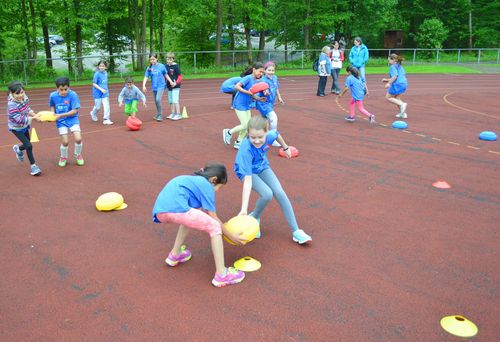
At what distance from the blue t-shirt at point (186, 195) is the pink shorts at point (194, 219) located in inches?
1.9

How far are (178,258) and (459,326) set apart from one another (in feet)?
9.61

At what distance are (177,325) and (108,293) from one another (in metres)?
0.96

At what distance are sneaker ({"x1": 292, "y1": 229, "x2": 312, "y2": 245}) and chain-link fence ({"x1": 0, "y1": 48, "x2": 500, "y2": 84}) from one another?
2284 cm

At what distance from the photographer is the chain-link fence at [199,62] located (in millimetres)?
25609

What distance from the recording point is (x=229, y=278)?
482 cm

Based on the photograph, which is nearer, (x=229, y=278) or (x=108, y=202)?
(x=229, y=278)

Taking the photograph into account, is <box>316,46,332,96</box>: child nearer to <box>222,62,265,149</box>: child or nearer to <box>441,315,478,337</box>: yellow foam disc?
<box>222,62,265,149</box>: child

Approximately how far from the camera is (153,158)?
9.79m

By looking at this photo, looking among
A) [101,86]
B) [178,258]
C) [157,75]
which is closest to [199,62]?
[157,75]

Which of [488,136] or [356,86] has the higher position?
[356,86]

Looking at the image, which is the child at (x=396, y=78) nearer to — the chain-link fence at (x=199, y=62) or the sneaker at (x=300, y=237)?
the sneaker at (x=300, y=237)

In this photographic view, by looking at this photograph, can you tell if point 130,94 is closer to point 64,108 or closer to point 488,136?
point 64,108

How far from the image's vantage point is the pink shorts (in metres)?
4.54

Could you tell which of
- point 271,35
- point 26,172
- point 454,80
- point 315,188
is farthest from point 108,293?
point 271,35
